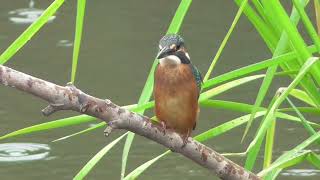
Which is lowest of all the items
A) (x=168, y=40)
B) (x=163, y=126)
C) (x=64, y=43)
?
(x=163, y=126)

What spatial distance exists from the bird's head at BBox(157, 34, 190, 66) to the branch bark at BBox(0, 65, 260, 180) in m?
0.22

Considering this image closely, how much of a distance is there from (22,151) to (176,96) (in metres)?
3.55

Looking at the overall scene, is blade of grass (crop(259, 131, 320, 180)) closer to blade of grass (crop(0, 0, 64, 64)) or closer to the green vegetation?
the green vegetation

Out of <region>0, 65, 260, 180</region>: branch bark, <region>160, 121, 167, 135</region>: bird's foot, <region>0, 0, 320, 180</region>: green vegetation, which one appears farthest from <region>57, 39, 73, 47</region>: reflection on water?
<region>0, 65, 260, 180</region>: branch bark

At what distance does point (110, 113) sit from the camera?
2.11 m

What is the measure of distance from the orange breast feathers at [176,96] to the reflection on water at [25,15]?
18.2ft

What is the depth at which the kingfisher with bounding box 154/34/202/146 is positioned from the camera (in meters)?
2.58

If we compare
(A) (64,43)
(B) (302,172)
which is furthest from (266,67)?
(A) (64,43)

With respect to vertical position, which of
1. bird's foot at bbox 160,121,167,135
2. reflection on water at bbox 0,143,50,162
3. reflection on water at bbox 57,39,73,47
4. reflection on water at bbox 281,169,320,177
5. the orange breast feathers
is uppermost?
reflection on water at bbox 57,39,73,47

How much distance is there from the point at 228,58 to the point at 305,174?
1956 millimetres

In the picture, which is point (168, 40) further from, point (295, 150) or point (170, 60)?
point (295, 150)

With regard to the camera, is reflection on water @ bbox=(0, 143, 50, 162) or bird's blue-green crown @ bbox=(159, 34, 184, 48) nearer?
bird's blue-green crown @ bbox=(159, 34, 184, 48)

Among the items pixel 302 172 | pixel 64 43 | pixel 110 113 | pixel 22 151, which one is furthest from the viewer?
pixel 64 43

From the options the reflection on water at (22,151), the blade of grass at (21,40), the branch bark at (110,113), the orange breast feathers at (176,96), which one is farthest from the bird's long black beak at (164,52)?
the reflection on water at (22,151)
